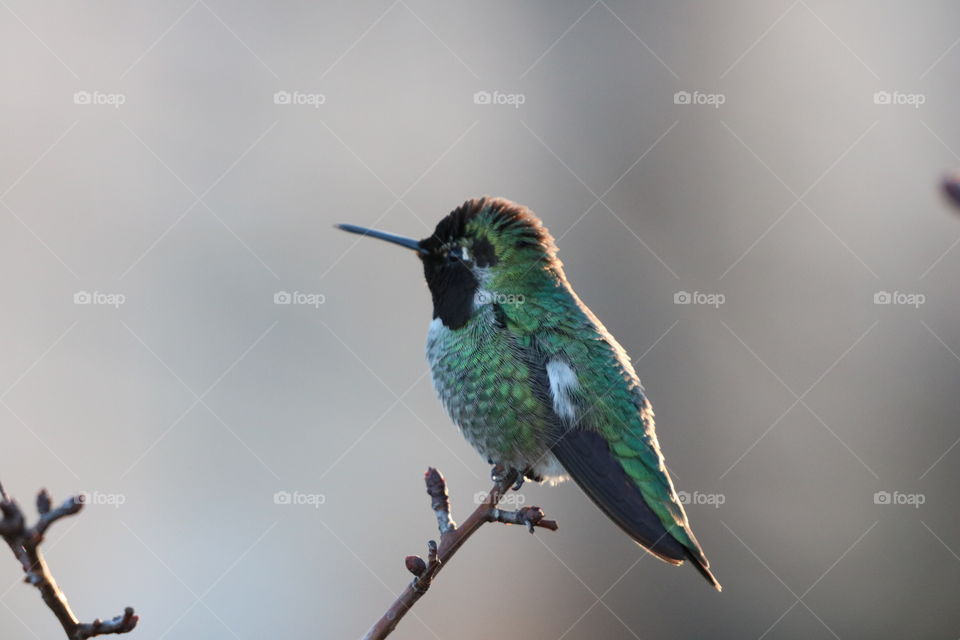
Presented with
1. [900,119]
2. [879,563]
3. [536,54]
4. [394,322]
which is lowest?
[394,322]

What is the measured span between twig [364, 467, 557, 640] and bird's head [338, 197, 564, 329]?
3.36 feet

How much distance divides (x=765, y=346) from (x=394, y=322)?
3.79 m

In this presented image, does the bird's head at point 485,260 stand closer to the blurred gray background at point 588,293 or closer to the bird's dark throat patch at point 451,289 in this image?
the bird's dark throat patch at point 451,289

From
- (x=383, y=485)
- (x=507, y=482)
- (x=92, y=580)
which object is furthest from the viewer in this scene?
(x=383, y=485)

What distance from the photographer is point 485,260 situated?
3.80m

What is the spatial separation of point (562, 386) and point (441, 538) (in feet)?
3.75

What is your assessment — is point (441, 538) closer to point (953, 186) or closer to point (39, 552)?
point (39, 552)

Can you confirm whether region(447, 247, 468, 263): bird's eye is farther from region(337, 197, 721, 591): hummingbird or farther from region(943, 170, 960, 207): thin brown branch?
region(943, 170, 960, 207): thin brown branch

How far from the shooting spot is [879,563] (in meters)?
8.45

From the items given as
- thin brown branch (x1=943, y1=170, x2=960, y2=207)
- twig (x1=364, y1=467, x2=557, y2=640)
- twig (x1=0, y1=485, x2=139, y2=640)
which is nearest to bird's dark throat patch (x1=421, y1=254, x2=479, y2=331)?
twig (x1=364, y1=467, x2=557, y2=640)

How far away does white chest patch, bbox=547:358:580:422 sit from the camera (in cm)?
350

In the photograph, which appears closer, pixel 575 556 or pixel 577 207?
pixel 575 556

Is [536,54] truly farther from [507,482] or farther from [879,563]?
[507,482]

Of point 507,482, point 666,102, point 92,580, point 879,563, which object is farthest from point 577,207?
point 507,482
